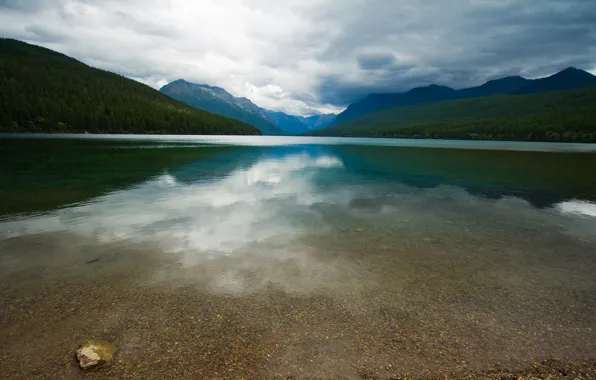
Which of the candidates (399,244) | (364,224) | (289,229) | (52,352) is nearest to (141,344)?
(52,352)

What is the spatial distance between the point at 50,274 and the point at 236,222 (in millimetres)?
10312

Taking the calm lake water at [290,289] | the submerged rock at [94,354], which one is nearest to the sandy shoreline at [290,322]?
the calm lake water at [290,289]

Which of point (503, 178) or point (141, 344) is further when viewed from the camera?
point (503, 178)

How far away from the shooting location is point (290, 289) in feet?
36.6

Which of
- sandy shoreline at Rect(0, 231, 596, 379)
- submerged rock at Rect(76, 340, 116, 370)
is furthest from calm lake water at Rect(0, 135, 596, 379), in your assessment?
submerged rock at Rect(76, 340, 116, 370)

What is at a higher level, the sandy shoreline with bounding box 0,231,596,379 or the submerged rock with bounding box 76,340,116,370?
the submerged rock with bounding box 76,340,116,370

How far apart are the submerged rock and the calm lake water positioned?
0.80 feet

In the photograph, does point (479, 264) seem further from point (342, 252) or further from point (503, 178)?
point (503, 178)

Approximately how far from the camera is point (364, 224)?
66.5 ft

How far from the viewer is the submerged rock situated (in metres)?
7.08

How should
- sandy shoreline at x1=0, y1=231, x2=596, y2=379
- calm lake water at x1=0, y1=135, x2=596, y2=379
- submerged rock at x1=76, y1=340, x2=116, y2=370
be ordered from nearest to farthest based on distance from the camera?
submerged rock at x1=76, y1=340, x2=116, y2=370, sandy shoreline at x1=0, y1=231, x2=596, y2=379, calm lake water at x1=0, y1=135, x2=596, y2=379

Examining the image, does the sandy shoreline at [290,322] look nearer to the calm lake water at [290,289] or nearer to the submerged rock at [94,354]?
the calm lake water at [290,289]

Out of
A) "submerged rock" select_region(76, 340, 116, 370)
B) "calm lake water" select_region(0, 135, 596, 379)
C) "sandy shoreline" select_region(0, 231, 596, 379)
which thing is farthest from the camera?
"calm lake water" select_region(0, 135, 596, 379)

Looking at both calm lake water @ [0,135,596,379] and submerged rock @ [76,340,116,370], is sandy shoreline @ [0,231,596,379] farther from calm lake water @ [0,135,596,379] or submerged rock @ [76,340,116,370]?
submerged rock @ [76,340,116,370]
